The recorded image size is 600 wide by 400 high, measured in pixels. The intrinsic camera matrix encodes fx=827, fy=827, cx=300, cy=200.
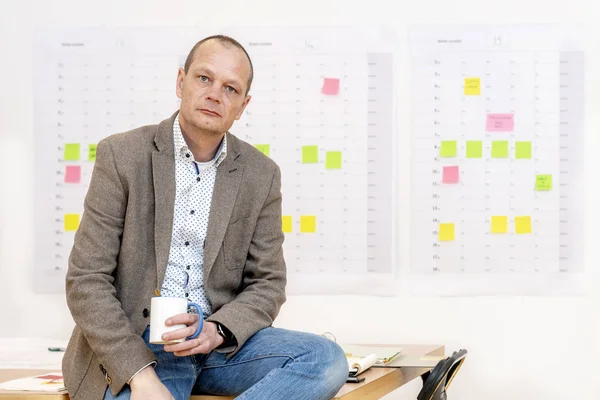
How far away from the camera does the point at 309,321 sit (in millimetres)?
3070

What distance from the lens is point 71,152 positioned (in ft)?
10.4

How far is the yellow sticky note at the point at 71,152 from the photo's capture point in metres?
3.16

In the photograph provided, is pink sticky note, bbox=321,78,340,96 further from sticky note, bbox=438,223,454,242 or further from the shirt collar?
the shirt collar

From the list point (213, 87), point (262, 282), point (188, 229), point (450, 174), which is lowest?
point (262, 282)

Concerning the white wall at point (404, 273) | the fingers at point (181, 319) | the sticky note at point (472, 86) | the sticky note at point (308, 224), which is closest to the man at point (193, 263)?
the fingers at point (181, 319)

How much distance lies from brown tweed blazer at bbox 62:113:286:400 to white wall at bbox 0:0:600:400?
1.09 meters

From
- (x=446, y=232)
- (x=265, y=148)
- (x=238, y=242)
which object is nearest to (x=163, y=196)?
(x=238, y=242)

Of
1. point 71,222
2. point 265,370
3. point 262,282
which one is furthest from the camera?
point 71,222

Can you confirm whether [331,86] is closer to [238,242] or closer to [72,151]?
[72,151]

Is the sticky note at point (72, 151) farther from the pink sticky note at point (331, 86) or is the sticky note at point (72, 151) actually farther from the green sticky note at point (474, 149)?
the green sticky note at point (474, 149)

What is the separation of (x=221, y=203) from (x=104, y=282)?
0.33 m

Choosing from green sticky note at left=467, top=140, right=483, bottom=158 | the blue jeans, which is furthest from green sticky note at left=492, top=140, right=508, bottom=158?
the blue jeans

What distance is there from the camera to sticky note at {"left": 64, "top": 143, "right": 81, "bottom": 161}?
3158mm

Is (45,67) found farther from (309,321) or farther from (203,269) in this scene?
(203,269)
